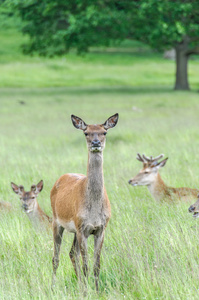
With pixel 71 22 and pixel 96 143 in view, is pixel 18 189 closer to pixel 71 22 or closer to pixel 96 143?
pixel 96 143

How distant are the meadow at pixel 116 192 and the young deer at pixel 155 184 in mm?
169

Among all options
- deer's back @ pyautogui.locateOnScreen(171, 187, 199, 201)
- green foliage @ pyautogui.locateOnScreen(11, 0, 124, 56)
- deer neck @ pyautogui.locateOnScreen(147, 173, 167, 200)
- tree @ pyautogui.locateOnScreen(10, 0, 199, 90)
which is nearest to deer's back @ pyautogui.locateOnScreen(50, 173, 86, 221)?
deer's back @ pyautogui.locateOnScreen(171, 187, 199, 201)

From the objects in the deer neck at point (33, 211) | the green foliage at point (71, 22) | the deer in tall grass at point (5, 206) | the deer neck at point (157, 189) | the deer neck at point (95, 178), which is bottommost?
the green foliage at point (71, 22)

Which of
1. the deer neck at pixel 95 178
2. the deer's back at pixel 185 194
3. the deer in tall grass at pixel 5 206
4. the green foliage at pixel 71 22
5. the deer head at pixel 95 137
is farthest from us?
the green foliage at pixel 71 22

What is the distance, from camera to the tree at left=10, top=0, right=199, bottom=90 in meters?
30.5

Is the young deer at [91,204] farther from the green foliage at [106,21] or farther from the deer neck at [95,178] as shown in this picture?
the green foliage at [106,21]

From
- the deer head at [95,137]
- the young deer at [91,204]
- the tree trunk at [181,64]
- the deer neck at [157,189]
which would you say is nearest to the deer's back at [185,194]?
the deer neck at [157,189]

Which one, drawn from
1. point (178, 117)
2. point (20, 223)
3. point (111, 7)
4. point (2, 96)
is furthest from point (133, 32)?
point (20, 223)

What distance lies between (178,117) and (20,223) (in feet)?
51.5

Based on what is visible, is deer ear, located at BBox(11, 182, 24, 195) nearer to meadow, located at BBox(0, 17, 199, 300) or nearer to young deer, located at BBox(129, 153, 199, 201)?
meadow, located at BBox(0, 17, 199, 300)

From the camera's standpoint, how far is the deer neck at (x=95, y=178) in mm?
5004

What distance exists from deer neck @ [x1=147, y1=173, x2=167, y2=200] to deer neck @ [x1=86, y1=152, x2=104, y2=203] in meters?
3.36

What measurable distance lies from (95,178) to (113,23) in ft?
91.8

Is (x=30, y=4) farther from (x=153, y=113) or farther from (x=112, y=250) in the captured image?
(x=112, y=250)
